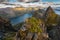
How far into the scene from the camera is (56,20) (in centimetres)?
234

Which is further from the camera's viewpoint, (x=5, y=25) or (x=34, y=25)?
(x=5, y=25)

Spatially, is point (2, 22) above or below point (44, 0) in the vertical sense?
below

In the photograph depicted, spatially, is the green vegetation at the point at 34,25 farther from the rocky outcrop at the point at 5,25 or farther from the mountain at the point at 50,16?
the rocky outcrop at the point at 5,25

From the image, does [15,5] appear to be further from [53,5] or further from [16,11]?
[53,5]

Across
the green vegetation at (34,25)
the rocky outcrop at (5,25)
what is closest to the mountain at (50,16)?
the green vegetation at (34,25)

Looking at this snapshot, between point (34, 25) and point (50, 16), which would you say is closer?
point (34, 25)

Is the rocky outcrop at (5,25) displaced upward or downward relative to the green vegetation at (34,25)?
downward

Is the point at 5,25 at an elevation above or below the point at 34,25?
below

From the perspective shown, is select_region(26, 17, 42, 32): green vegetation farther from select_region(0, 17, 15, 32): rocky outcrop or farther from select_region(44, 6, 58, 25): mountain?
select_region(0, 17, 15, 32): rocky outcrop

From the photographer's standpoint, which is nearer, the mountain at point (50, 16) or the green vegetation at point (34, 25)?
the green vegetation at point (34, 25)

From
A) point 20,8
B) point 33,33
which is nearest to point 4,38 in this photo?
point 33,33

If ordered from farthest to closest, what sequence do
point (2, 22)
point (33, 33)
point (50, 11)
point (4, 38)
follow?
point (50, 11) < point (2, 22) < point (4, 38) < point (33, 33)

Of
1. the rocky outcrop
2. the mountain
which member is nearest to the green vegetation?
the mountain

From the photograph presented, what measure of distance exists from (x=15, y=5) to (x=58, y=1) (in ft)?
2.77
